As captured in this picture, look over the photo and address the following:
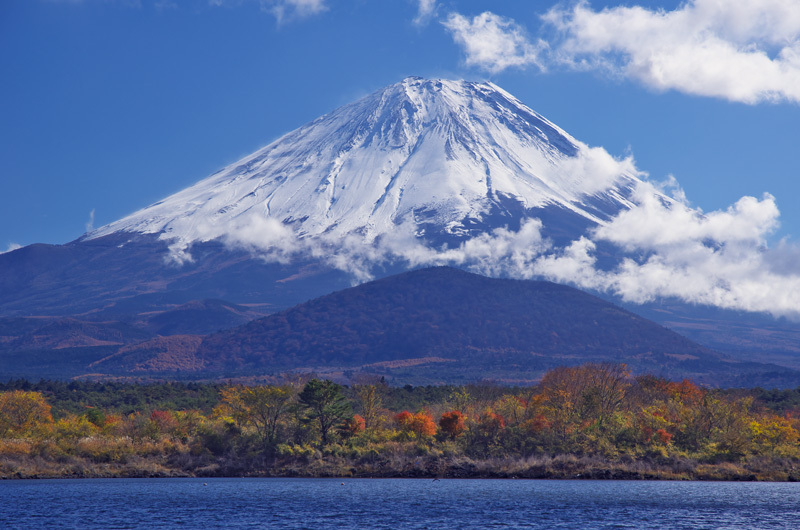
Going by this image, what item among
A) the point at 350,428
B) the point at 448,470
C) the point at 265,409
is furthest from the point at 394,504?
the point at 265,409

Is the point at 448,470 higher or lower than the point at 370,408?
lower

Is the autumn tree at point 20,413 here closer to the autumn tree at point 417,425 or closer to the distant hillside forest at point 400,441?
the distant hillside forest at point 400,441

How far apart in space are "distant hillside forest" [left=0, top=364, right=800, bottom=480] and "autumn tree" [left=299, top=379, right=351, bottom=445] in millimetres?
88

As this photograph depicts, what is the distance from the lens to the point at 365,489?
173ft

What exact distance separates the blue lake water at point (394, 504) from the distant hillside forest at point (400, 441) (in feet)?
9.24

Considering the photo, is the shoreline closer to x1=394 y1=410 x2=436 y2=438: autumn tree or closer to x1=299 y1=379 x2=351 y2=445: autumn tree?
x1=299 y1=379 x2=351 y2=445: autumn tree

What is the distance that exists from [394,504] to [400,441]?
18.2 meters

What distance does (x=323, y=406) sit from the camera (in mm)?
62625

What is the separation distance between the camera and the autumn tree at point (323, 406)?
62.5 metres

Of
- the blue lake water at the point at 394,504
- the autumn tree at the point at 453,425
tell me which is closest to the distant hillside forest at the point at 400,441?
the autumn tree at the point at 453,425

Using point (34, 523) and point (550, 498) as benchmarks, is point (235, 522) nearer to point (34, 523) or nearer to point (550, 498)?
point (34, 523)

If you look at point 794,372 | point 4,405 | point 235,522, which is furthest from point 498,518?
point 794,372

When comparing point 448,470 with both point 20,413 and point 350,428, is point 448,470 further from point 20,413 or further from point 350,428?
point 20,413

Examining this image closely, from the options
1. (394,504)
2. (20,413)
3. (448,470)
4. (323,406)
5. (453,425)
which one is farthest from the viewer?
(20,413)
